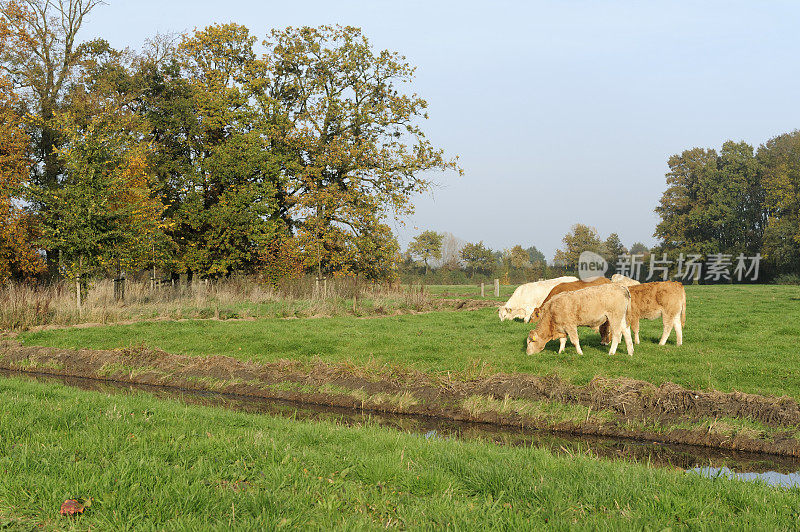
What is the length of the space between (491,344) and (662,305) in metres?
4.69

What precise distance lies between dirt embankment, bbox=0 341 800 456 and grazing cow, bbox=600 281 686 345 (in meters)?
4.99

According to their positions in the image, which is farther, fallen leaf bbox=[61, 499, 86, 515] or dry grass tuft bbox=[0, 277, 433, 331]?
dry grass tuft bbox=[0, 277, 433, 331]

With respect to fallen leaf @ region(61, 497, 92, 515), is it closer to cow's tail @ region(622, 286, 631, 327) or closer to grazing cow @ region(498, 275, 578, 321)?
cow's tail @ region(622, 286, 631, 327)

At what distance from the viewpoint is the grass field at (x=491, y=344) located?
39.9 feet

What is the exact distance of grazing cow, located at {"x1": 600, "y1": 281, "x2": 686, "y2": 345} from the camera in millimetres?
15219

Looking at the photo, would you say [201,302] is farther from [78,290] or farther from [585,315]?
[585,315]

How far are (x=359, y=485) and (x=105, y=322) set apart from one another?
19.6 metres

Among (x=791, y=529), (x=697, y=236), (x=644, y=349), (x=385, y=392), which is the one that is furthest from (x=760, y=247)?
(x=791, y=529)

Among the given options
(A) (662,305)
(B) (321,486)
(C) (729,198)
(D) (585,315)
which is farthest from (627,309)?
(C) (729,198)

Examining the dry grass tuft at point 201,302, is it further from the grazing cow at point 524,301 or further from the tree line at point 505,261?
the tree line at point 505,261

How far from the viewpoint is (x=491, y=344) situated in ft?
53.6

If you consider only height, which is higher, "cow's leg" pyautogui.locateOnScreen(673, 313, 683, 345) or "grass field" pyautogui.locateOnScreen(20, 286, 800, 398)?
"cow's leg" pyautogui.locateOnScreen(673, 313, 683, 345)

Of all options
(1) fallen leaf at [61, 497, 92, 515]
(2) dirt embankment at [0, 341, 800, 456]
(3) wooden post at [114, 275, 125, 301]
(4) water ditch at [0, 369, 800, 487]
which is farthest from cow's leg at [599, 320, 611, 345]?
(3) wooden post at [114, 275, 125, 301]

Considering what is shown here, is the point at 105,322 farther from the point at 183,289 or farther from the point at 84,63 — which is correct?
the point at 84,63
